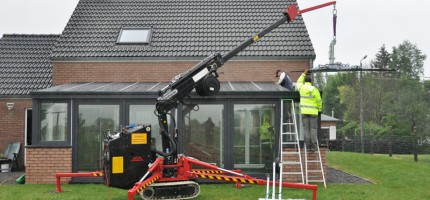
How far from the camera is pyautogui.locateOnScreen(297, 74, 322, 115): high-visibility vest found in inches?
507

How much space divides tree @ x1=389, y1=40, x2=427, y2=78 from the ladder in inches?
2989

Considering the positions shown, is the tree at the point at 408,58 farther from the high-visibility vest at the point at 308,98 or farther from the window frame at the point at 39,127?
the window frame at the point at 39,127

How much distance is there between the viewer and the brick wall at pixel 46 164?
13.3 meters

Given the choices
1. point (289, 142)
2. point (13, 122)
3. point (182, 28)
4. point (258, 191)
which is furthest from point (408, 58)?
point (258, 191)

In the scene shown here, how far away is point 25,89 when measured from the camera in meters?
18.1

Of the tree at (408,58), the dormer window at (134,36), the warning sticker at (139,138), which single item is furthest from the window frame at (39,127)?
the tree at (408,58)

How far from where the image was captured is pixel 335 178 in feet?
48.4

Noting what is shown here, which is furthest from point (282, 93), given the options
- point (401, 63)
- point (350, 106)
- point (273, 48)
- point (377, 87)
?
point (401, 63)

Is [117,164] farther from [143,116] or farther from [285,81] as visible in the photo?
[285,81]

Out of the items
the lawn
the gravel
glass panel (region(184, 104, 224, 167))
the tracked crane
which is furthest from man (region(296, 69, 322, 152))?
the tracked crane

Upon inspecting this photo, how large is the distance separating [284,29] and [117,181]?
32.3 feet

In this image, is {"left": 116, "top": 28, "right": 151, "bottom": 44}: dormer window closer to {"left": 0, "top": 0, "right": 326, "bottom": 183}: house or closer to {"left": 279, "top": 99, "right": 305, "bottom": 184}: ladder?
{"left": 0, "top": 0, "right": 326, "bottom": 183}: house

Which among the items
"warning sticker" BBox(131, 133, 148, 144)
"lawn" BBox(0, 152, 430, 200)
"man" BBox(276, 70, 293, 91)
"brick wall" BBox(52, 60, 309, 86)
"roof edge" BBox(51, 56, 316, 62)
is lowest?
"lawn" BBox(0, 152, 430, 200)

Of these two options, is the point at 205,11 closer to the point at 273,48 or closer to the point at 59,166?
the point at 273,48
